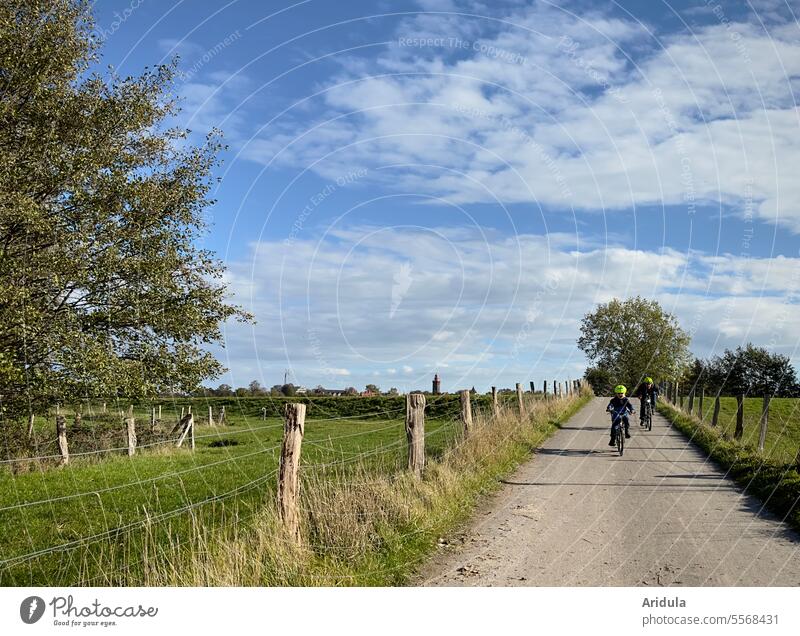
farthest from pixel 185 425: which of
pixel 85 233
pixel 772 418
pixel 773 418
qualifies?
pixel 773 418

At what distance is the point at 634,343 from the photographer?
60125mm

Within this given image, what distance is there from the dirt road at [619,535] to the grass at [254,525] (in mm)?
602

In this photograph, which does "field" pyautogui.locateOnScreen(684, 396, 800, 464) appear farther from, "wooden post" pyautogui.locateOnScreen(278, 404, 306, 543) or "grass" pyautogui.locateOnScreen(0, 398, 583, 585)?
"wooden post" pyautogui.locateOnScreen(278, 404, 306, 543)

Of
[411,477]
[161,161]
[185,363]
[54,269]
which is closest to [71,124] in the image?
[161,161]

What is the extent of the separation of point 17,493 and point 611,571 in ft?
53.5

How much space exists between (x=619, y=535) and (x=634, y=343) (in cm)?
5506

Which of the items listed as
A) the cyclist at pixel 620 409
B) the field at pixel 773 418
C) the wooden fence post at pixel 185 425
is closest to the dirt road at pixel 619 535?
the cyclist at pixel 620 409

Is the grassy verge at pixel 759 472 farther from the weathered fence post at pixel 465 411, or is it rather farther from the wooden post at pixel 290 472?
the wooden post at pixel 290 472

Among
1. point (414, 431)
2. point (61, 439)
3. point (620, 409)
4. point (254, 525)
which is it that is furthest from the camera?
point (61, 439)

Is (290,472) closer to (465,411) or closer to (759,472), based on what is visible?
(465,411)

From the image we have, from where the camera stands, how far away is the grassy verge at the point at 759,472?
10.5 meters

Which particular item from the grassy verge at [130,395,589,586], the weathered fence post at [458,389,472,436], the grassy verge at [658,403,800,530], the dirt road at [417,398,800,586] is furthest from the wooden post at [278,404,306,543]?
the weathered fence post at [458,389,472,436]

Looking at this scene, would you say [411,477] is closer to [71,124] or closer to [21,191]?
[21,191]

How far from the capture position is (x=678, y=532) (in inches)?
340
